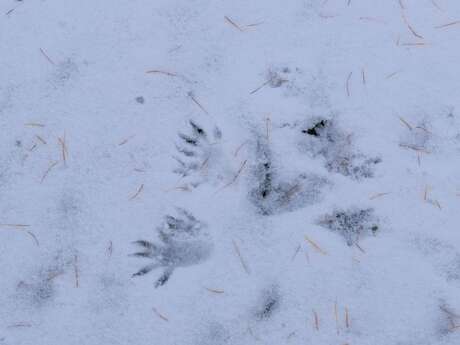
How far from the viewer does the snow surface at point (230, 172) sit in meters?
1.52

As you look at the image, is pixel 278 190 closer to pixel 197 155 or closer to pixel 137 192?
pixel 197 155

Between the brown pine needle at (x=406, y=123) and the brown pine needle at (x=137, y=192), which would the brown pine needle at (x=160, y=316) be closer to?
the brown pine needle at (x=137, y=192)

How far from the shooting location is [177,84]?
5.47 feet

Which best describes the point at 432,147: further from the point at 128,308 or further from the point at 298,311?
the point at 128,308

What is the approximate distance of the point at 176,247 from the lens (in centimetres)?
156

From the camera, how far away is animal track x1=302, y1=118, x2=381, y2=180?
1589 millimetres

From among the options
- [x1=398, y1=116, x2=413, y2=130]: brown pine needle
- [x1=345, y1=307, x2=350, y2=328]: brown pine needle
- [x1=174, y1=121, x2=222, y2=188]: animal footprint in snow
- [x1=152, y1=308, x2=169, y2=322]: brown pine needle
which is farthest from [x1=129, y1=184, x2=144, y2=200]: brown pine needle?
[x1=398, y1=116, x2=413, y2=130]: brown pine needle

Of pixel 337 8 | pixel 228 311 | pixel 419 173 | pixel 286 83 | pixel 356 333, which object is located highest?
pixel 337 8

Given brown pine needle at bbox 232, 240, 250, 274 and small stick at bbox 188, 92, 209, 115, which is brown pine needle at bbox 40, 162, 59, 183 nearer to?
small stick at bbox 188, 92, 209, 115

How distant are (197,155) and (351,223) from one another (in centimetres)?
50

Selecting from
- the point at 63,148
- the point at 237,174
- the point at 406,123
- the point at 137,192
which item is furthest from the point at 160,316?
the point at 406,123

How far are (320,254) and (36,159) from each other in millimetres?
911

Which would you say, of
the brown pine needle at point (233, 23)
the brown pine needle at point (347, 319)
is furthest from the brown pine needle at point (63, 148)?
the brown pine needle at point (347, 319)

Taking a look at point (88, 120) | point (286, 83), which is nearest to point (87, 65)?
point (88, 120)
